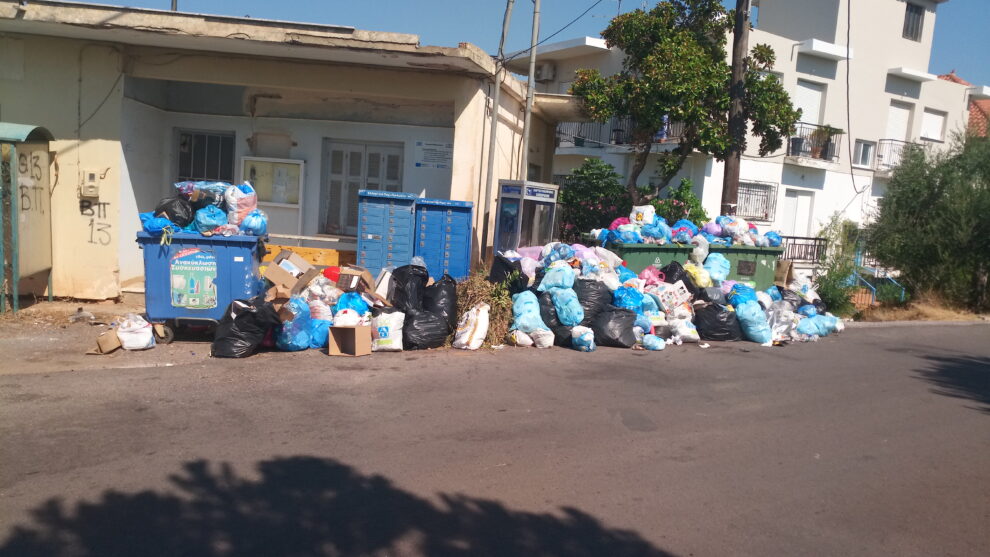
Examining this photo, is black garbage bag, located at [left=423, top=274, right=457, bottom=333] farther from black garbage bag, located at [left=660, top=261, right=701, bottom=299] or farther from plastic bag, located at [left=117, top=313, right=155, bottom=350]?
black garbage bag, located at [left=660, top=261, right=701, bottom=299]

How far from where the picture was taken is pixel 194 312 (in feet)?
26.0

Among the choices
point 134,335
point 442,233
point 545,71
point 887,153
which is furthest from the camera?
point 545,71

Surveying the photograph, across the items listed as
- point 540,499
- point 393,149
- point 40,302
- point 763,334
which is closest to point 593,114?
point 393,149

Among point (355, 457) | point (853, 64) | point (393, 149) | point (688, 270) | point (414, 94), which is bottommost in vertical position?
point (355, 457)

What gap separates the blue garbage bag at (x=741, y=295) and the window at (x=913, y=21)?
1995 centimetres

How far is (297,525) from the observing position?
3695mm

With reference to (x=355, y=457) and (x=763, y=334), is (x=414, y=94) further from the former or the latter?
(x=355, y=457)

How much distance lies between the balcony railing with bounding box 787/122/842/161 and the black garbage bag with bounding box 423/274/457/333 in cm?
1669

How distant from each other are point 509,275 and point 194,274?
376 centimetres

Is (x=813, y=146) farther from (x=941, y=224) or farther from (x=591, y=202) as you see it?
(x=591, y=202)

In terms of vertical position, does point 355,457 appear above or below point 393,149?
below

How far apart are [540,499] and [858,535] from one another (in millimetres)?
1763

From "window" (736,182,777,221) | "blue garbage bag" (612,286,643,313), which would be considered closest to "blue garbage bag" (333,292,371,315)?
"blue garbage bag" (612,286,643,313)

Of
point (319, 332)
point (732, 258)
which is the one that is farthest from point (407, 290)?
point (732, 258)
